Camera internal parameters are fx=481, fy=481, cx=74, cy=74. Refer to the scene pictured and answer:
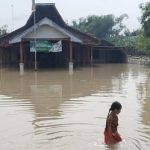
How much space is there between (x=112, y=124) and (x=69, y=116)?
4.48 meters

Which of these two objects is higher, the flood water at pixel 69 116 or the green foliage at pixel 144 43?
the green foliage at pixel 144 43

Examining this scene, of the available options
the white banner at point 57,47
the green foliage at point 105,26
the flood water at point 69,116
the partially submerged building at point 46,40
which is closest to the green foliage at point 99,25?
the green foliage at point 105,26

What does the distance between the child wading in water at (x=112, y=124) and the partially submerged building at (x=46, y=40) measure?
81.3 ft

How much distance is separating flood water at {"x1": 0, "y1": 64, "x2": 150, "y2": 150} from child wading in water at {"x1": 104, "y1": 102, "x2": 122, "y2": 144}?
0.17 metres

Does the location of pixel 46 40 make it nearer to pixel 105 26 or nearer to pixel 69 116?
pixel 69 116

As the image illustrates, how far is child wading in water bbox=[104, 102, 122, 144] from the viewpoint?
977cm

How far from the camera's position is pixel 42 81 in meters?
26.5

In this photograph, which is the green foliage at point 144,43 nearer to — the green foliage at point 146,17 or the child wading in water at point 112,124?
the green foliage at point 146,17

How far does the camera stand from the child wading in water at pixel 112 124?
9.77 m

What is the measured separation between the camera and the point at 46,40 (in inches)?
1463

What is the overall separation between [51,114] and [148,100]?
4.78 meters

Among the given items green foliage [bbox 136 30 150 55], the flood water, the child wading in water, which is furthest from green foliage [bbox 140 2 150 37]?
the child wading in water

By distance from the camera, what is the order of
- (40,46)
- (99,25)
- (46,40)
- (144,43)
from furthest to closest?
1. (99,25)
2. (144,43)
3. (46,40)
4. (40,46)

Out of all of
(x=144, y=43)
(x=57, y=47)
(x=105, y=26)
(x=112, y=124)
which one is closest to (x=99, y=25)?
(x=105, y=26)
